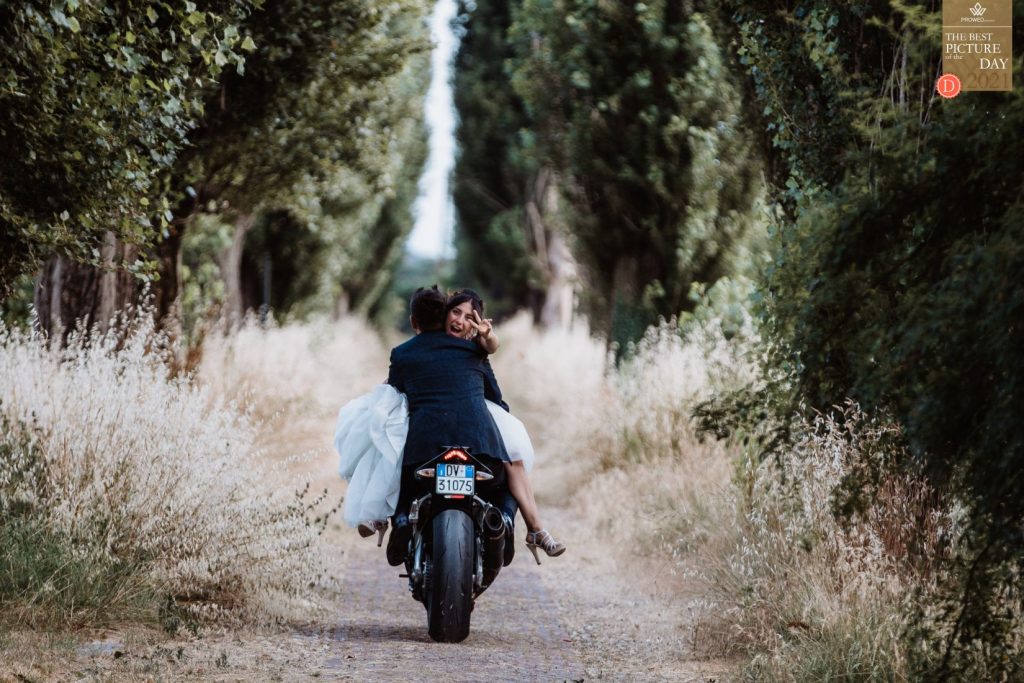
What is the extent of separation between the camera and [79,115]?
225 inches

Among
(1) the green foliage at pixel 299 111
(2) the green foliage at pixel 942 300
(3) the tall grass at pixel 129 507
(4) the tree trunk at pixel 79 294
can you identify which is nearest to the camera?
(2) the green foliage at pixel 942 300

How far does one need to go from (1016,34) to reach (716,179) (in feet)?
36.6

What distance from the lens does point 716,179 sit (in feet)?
49.5

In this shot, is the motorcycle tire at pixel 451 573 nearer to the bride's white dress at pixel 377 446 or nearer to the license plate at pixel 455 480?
the license plate at pixel 455 480

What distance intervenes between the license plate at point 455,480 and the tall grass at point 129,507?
46.2 inches

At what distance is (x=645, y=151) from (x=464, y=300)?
29.9 ft

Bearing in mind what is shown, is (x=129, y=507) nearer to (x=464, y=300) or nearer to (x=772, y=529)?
(x=464, y=300)

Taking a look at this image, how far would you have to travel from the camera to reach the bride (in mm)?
6543

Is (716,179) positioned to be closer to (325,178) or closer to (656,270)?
(656,270)

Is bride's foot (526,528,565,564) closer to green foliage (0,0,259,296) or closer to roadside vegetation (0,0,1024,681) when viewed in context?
roadside vegetation (0,0,1024,681)

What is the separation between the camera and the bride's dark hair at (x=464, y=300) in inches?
270

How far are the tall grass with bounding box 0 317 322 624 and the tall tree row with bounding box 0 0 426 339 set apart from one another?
0.79m

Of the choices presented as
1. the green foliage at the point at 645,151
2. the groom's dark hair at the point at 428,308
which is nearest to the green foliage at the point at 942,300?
the groom's dark hair at the point at 428,308

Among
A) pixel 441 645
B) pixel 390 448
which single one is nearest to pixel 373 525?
pixel 390 448
